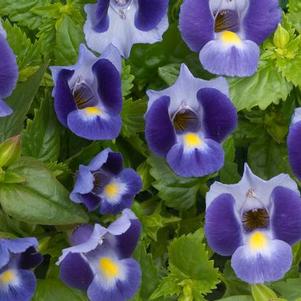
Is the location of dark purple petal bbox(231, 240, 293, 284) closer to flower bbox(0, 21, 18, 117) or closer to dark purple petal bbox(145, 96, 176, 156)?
dark purple petal bbox(145, 96, 176, 156)

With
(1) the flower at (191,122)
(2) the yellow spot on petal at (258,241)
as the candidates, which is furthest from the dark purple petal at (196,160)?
(2) the yellow spot on petal at (258,241)

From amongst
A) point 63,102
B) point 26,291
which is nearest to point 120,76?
point 63,102

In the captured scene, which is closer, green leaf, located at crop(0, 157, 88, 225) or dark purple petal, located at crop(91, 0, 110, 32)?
green leaf, located at crop(0, 157, 88, 225)

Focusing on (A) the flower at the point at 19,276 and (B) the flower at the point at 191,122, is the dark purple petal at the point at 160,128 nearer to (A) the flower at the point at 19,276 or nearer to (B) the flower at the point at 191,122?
(B) the flower at the point at 191,122

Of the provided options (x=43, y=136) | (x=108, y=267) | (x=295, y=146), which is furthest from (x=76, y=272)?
(x=295, y=146)

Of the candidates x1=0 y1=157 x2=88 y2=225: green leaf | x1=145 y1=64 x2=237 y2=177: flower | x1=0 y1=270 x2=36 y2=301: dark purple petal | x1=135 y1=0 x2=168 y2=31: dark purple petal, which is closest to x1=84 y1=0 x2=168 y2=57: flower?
x1=135 y1=0 x2=168 y2=31: dark purple petal

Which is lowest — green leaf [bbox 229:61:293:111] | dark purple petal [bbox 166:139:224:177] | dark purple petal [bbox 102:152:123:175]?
dark purple petal [bbox 166:139:224:177]

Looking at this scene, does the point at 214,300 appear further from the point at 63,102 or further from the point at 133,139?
the point at 63,102
